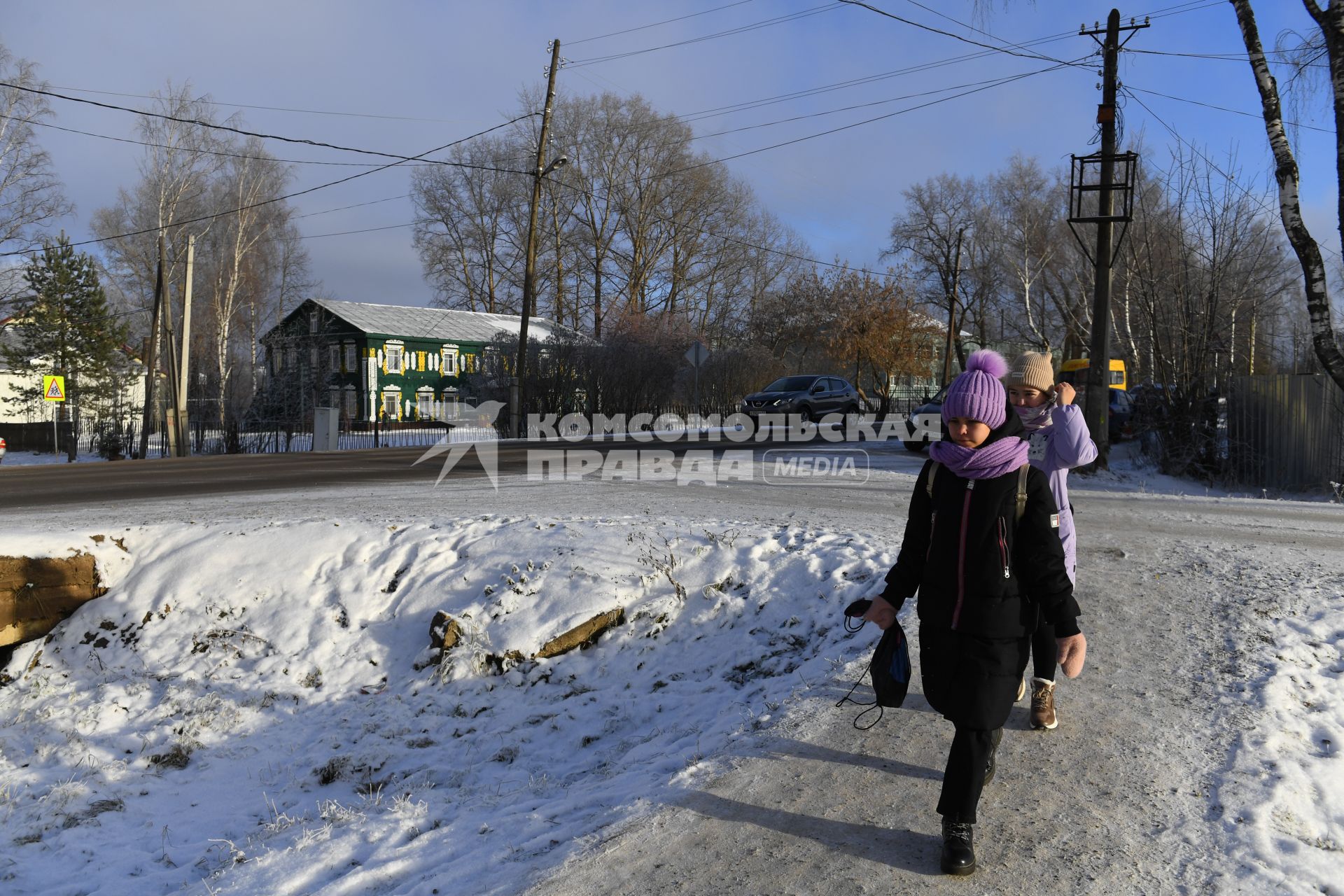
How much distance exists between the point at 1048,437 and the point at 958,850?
2085mm

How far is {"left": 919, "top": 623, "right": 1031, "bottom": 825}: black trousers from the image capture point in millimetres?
3111

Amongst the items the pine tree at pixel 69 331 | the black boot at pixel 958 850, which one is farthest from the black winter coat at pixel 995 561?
the pine tree at pixel 69 331

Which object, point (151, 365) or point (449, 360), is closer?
point (151, 365)

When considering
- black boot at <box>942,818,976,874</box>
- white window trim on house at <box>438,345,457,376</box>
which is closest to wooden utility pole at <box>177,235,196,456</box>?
white window trim on house at <box>438,345,457,376</box>

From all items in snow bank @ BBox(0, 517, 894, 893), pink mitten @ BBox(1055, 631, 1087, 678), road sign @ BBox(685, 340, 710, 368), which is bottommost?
snow bank @ BBox(0, 517, 894, 893)

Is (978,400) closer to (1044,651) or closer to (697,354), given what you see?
(1044,651)

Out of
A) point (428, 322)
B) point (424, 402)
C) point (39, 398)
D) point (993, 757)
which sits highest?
point (428, 322)

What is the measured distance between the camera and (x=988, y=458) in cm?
315

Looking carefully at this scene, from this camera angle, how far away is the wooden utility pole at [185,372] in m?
23.7

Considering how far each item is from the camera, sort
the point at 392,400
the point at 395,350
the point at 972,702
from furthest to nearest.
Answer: the point at 392,400, the point at 395,350, the point at 972,702

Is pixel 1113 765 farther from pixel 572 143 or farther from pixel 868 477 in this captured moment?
pixel 572 143

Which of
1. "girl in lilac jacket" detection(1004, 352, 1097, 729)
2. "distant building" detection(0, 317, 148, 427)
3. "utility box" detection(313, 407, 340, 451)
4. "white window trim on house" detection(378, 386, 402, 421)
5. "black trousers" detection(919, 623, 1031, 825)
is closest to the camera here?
"black trousers" detection(919, 623, 1031, 825)

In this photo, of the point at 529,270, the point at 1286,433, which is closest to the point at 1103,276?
the point at 1286,433

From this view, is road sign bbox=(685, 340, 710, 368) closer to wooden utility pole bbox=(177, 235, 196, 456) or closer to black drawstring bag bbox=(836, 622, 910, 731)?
wooden utility pole bbox=(177, 235, 196, 456)
